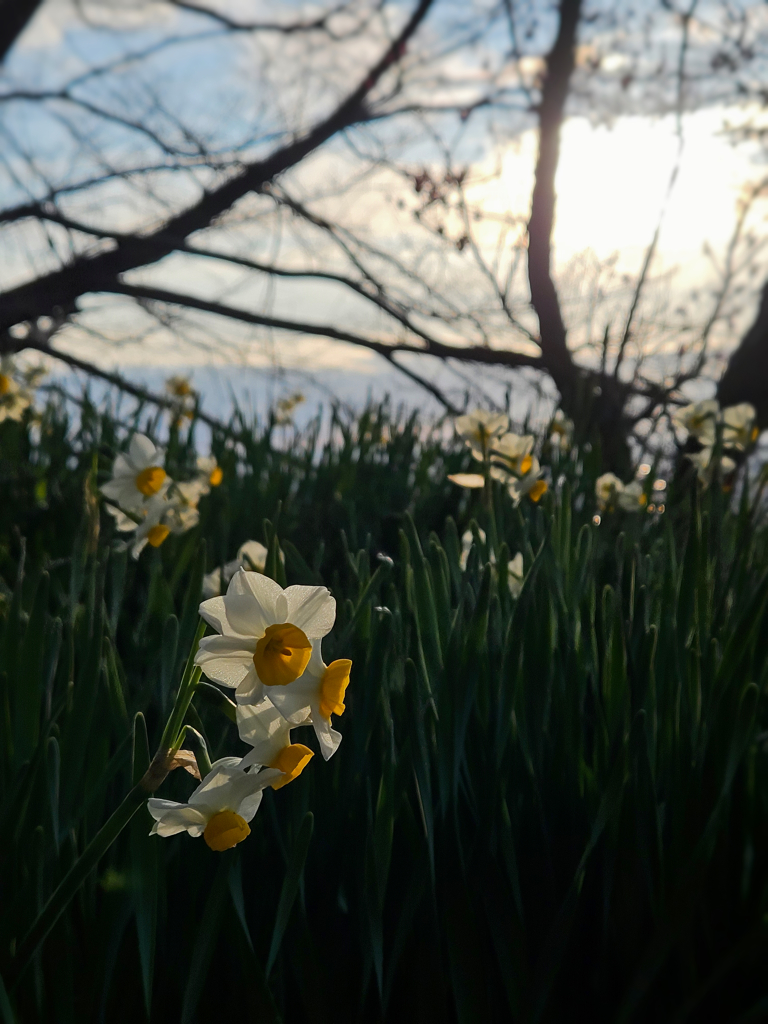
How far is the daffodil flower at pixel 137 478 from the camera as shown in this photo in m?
1.58

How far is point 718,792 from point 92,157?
3.85m

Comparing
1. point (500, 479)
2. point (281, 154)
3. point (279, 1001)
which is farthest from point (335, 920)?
point (281, 154)

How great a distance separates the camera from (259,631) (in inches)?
22.5

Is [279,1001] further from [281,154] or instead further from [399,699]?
[281,154]

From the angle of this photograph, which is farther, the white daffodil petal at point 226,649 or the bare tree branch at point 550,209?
the bare tree branch at point 550,209

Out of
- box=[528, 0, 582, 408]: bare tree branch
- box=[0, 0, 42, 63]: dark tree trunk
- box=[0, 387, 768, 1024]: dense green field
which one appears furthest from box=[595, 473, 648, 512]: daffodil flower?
box=[0, 0, 42, 63]: dark tree trunk

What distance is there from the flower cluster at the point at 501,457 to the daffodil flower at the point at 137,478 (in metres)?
0.58

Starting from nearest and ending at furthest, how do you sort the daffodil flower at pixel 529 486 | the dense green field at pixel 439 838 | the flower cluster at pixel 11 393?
the dense green field at pixel 439 838 < the daffodil flower at pixel 529 486 < the flower cluster at pixel 11 393

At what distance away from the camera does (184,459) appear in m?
2.76

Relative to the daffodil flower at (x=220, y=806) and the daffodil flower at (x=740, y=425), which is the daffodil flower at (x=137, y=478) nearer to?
the daffodil flower at (x=220, y=806)

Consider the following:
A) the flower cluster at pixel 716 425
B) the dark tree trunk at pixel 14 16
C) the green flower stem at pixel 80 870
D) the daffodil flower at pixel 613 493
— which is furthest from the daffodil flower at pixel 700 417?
the dark tree trunk at pixel 14 16

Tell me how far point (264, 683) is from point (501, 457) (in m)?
1.33

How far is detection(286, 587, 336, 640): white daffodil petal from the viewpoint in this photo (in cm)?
57

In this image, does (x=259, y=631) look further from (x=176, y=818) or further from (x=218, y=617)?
(x=176, y=818)
